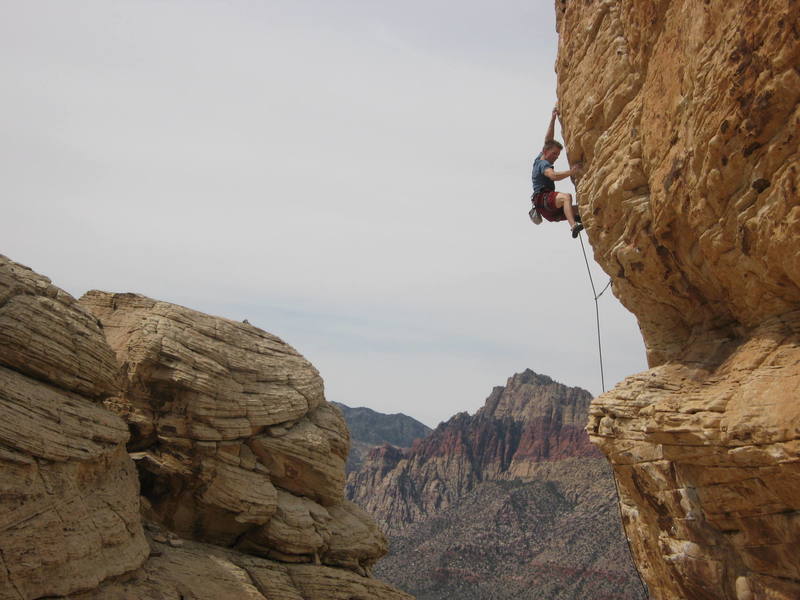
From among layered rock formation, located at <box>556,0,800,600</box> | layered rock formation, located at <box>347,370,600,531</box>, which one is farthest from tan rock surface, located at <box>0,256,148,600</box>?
layered rock formation, located at <box>347,370,600,531</box>

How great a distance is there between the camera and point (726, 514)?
9852 millimetres

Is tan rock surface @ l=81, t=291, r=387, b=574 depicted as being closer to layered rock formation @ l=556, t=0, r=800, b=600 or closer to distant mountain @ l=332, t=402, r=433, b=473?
layered rock formation @ l=556, t=0, r=800, b=600

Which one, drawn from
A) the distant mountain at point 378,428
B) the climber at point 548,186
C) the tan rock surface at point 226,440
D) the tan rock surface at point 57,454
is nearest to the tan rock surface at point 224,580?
the tan rock surface at point 57,454

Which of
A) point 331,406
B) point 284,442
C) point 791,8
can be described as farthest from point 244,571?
point 791,8

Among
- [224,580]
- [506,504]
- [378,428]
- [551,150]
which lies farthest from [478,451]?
[551,150]

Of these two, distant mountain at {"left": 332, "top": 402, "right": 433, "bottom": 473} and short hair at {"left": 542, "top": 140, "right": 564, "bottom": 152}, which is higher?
distant mountain at {"left": 332, "top": 402, "right": 433, "bottom": 473}

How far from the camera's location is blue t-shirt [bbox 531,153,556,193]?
1506cm

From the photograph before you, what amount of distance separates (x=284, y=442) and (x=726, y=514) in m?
12.2

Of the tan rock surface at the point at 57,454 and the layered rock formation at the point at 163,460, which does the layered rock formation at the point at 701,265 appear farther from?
the tan rock surface at the point at 57,454

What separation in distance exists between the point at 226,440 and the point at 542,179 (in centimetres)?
1053

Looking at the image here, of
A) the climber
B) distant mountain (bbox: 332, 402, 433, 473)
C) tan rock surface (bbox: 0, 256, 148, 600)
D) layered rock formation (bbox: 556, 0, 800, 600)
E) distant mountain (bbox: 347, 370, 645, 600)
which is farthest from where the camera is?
distant mountain (bbox: 332, 402, 433, 473)

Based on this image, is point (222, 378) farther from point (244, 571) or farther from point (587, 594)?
point (587, 594)

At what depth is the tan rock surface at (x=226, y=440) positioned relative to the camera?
17.4 meters

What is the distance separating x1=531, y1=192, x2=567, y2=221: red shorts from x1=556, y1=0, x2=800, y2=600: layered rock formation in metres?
1.73
